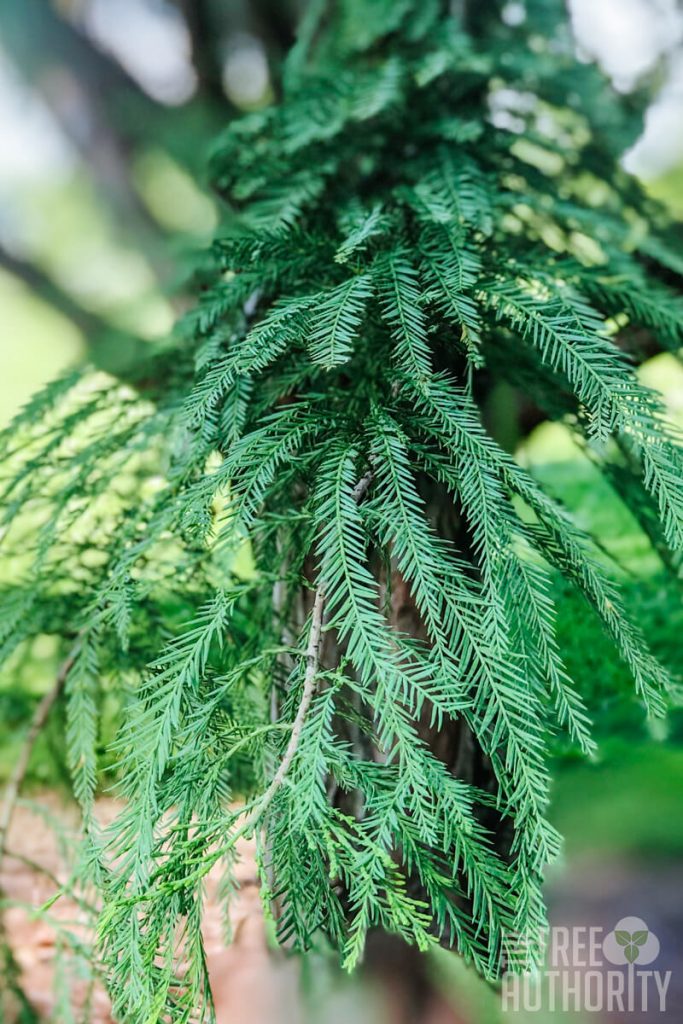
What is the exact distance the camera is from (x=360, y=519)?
2.00 ft

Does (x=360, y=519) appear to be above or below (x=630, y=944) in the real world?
above

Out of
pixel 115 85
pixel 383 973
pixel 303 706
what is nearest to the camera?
pixel 303 706

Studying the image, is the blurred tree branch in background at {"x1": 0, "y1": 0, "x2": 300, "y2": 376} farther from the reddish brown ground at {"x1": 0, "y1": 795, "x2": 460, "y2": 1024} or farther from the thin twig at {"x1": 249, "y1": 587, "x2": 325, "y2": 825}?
the thin twig at {"x1": 249, "y1": 587, "x2": 325, "y2": 825}

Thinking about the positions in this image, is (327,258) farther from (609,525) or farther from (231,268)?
(609,525)

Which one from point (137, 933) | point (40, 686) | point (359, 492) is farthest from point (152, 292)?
point (137, 933)

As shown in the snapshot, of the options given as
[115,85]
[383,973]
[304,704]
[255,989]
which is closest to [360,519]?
[304,704]

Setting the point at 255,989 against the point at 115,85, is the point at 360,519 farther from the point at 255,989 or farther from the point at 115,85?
the point at 115,85

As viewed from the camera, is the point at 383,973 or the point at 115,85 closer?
the point at 383,973

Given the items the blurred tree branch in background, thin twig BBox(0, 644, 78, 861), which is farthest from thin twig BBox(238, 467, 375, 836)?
the blurred tree branch in background

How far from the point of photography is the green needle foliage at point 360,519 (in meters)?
0.59

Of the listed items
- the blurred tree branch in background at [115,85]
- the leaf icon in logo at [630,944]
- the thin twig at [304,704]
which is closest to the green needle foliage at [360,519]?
the thin twig at [304,704]

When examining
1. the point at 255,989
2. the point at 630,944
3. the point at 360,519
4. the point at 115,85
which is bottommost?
the point at 255,989

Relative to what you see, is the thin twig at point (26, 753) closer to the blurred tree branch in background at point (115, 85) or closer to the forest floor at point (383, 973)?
the forest floor at point (383, 973)

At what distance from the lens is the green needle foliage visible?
59cm
